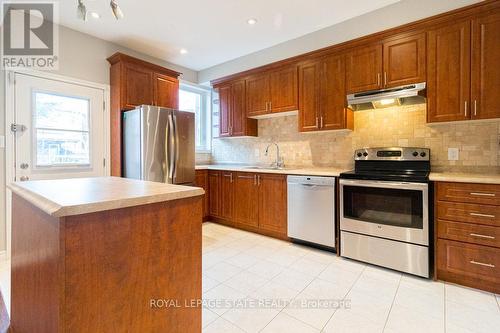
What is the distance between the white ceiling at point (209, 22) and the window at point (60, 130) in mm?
928

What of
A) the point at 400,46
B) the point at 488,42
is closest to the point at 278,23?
the point at 400,46

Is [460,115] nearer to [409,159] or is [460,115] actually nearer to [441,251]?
[409,159]

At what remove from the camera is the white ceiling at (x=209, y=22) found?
2.65 meters

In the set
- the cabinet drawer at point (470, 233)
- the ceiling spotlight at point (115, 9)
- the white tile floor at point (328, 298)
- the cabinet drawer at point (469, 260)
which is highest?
the ceiling spotlight at point (115, 9)

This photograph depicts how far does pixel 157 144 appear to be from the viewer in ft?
10.4

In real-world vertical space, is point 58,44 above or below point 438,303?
above

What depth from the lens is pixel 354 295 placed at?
1.98 metres

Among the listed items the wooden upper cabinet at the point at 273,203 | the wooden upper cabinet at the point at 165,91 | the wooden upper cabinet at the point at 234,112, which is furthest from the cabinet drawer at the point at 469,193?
the wooden upper cabinet at the point at 165,91

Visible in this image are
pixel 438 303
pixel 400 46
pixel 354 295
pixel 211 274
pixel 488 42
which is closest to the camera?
pixel 438 303

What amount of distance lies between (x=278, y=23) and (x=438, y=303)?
10.4 ft

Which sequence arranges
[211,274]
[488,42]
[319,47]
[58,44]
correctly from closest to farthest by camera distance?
[488,42], [211,274], [58,44], [319,47]

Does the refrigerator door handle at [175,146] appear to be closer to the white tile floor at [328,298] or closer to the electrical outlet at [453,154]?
the white tile floor at [328,298]

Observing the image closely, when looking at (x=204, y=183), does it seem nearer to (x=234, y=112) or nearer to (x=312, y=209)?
(x=234, y=112)

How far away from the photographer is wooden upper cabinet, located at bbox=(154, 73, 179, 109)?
362 centimetres
